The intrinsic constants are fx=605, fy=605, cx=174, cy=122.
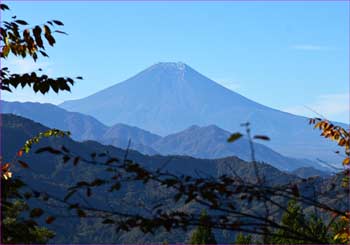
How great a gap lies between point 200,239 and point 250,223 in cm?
5796

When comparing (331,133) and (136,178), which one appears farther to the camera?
(331,133)

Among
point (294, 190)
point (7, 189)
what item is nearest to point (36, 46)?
point (7, 189)

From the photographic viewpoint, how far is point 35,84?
5883mm

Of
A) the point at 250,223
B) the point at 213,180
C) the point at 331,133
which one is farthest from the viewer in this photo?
the point at 331,133

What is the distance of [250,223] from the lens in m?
3.80

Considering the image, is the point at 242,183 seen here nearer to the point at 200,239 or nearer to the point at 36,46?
the point at 36,46

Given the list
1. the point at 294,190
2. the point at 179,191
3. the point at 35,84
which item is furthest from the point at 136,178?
the point at 35,84

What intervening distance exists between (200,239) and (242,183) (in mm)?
57850

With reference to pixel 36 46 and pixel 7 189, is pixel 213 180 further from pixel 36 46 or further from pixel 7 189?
pixel 36 46

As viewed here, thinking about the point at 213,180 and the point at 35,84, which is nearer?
the point at 213,180

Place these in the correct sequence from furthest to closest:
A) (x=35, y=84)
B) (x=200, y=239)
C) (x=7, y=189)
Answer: (x=200, y=239)
(x=35, y=84)
(x=7, y=189)

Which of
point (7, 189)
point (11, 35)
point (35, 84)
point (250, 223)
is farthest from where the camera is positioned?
point (11, 35)

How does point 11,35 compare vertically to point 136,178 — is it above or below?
above

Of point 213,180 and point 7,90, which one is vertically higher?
point 7,90
